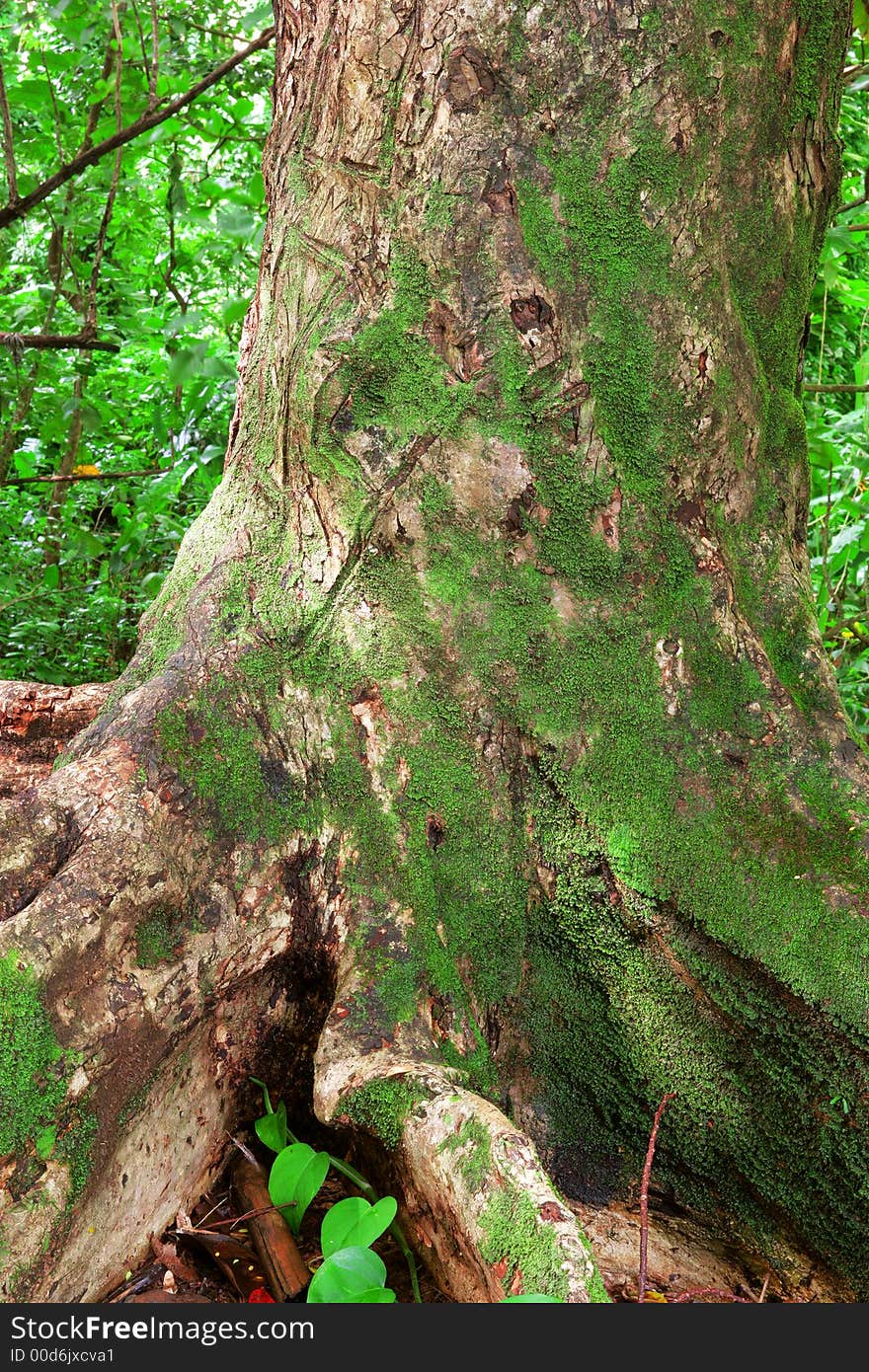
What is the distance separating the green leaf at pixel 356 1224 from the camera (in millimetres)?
1748

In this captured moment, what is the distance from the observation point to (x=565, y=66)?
2148 millimetres

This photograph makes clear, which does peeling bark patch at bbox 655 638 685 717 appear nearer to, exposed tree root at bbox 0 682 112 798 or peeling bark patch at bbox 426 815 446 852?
peeling bark patch at bbox 426 815 446 852

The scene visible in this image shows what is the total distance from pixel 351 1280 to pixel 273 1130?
21.9 inches

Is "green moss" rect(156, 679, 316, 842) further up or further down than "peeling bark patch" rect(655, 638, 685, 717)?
further down

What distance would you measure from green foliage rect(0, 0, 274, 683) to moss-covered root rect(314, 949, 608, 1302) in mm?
1749

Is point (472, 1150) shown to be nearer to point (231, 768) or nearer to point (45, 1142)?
point (45, 1142)

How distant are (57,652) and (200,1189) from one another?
153 inches

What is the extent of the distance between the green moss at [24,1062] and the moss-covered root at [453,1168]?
0.47 meters

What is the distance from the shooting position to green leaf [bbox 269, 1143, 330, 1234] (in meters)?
1.98

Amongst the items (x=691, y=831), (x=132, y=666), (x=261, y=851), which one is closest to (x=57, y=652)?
(x=132, y=666)

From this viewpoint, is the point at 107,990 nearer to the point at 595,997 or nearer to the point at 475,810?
the point at 475,810

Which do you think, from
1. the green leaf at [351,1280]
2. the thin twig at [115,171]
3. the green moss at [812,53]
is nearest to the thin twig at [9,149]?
the thin twig at [115,171]

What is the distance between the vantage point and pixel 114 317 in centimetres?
526

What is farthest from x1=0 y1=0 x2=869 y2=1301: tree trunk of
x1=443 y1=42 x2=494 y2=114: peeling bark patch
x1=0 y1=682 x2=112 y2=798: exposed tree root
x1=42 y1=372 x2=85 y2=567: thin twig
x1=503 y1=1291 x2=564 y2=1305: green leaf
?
x1=42 y1=372 x2=85 y2=567: thin twig
